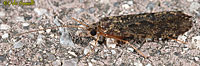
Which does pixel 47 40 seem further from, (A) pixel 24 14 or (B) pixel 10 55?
(A) pixel 24 14

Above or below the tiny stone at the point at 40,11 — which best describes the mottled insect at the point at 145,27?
below

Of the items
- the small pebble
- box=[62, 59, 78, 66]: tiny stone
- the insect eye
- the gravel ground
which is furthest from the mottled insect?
box=[62, 59, 78, 66]: tiny stone

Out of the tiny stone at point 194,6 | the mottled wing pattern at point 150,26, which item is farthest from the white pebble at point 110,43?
the tiny stone at point 194,6

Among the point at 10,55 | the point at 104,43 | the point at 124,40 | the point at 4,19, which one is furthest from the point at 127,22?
the point at 4,19

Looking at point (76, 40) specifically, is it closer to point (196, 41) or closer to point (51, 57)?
point (51, 57)

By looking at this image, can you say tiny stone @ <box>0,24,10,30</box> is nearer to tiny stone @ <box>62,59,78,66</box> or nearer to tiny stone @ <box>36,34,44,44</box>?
tiny stone @ <box>36,34,44,44</box>

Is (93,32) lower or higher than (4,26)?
lower

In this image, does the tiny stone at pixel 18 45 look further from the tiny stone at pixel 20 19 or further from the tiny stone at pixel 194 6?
the tiny stone at pixel 194 6

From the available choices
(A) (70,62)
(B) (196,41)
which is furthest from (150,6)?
(A) (70,62)
